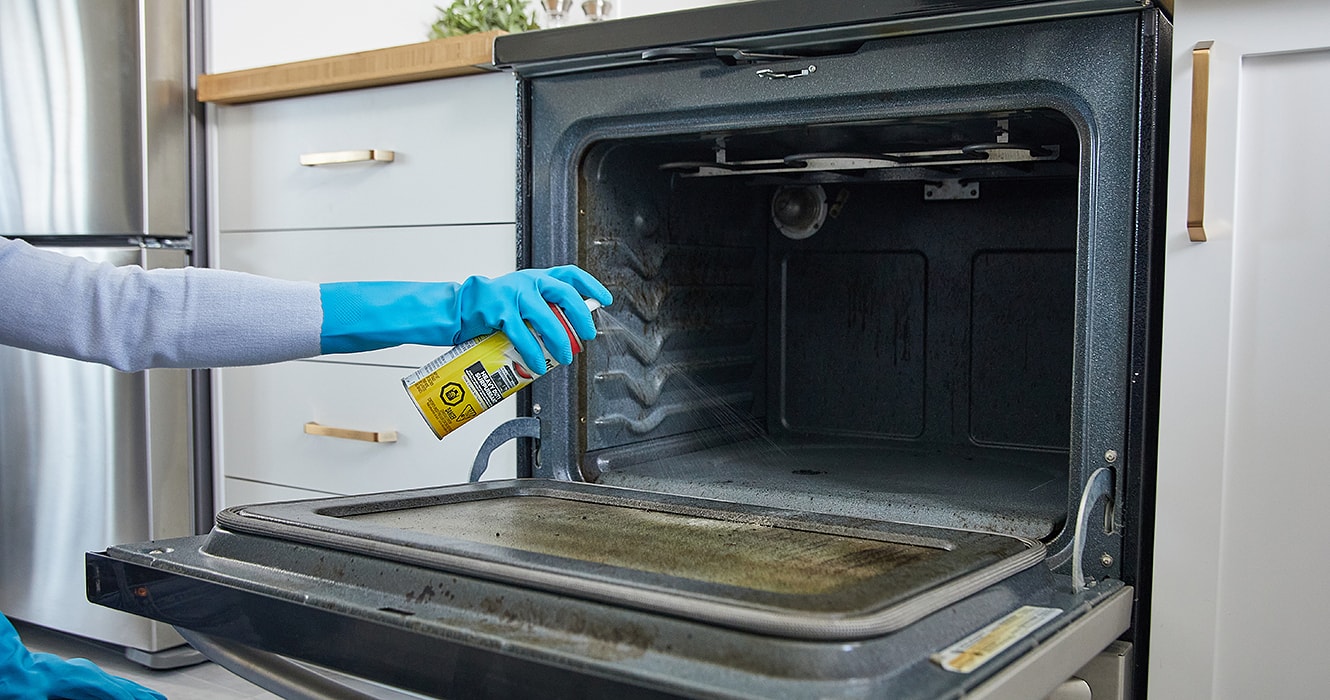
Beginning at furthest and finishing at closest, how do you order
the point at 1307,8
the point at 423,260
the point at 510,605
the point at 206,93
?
the point at 206,93, the point at 423,260, the point at 1307,8, the point at 510,605

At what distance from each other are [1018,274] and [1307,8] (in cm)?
61

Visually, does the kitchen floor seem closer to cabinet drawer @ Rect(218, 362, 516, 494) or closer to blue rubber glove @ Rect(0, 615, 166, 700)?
cabinet drawer @ Rect(218, 362, 516, 494)

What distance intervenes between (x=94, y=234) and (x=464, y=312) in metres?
1.16

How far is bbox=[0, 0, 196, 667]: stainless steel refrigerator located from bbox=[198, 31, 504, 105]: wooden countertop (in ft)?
0.44

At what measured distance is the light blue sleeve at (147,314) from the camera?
1.01 meters

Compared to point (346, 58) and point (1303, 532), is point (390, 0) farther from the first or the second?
point (1303, 532)

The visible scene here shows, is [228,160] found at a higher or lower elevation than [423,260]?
higher

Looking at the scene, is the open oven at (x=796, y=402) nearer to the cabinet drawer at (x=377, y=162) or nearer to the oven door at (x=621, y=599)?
the oven door at (x=621, y=599)

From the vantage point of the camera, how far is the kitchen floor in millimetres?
1895

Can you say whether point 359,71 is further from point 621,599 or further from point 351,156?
point 621,599

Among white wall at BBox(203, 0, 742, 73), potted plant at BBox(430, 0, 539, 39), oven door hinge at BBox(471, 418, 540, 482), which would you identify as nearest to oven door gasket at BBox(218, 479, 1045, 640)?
oven door hinge at BBox(471, 418, 540, 482)

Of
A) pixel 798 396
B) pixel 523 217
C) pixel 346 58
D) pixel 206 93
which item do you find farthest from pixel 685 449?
pixel 206 93

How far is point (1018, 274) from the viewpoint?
57.8 inches

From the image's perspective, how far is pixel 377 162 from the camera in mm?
1617
